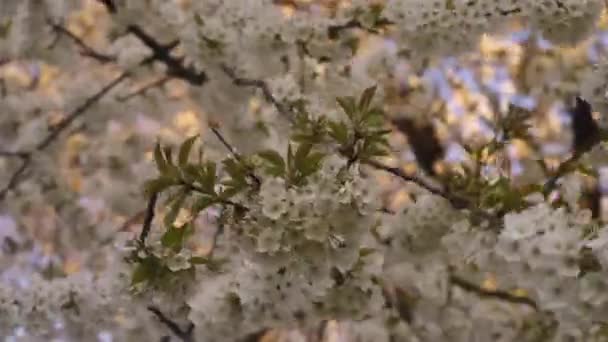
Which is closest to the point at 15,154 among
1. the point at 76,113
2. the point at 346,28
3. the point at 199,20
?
the point at 76,113

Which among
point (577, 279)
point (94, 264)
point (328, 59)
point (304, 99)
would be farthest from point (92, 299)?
point (94, 264)

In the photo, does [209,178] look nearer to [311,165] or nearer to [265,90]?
[311,165]

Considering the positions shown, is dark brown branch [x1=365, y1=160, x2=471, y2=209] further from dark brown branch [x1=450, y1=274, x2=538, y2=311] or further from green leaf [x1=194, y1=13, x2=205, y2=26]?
dark brown branch [x1=450, y1=274, x2=538, y2=311]

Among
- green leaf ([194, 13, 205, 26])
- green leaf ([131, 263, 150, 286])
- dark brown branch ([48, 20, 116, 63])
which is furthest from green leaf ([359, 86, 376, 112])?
dark brown branch ([48, 20, 116, 63])

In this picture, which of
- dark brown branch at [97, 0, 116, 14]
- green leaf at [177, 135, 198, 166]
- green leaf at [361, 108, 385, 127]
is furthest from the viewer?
dark brown branch at [97, 0, 116, 14]

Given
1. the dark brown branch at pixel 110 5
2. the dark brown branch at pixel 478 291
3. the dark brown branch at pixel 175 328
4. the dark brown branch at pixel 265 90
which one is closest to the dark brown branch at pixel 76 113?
the dark brown branch at pixel 110 5

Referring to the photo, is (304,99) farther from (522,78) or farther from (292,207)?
(522,78)

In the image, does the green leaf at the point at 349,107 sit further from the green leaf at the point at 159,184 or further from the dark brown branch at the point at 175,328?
the dark brown branch at the point at 175,328

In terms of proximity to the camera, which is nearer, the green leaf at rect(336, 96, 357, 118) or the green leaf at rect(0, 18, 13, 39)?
the green leaf at rect(336, 96, 357, 118)
